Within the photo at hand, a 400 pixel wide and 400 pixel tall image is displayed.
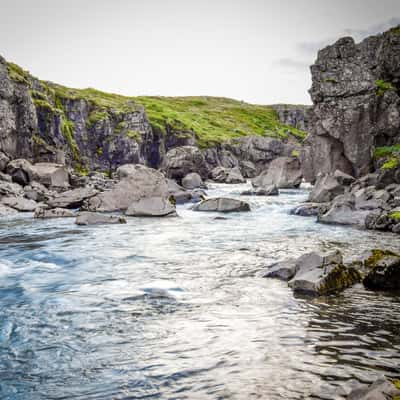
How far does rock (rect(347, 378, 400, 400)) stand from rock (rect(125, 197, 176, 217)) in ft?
58.8

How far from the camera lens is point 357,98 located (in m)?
32.2

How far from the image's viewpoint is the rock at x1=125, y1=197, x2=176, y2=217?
70.1 feet

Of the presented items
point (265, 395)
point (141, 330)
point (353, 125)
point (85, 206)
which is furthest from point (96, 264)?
point (353, 125)

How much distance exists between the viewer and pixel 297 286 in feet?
25.2

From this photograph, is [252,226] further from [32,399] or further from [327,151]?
[327,151]

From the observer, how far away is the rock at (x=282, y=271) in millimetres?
8594

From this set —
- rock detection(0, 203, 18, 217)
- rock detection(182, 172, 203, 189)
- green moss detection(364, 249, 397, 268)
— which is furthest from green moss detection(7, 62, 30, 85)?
green moss detection(364, 249, 397, 268)

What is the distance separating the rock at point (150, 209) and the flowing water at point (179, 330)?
9.32 meters

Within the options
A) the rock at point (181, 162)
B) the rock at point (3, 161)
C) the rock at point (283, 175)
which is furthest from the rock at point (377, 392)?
the rock at point (181, 162)

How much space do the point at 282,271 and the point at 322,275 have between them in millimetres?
1092

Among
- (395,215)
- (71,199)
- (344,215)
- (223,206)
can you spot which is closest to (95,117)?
(71,199)

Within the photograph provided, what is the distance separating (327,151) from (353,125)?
3.89 metres

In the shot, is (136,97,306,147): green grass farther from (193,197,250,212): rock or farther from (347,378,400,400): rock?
(347,378,400,400): rock

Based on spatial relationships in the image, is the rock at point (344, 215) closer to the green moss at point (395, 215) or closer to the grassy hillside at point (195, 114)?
the green moss at point (395, 215)
